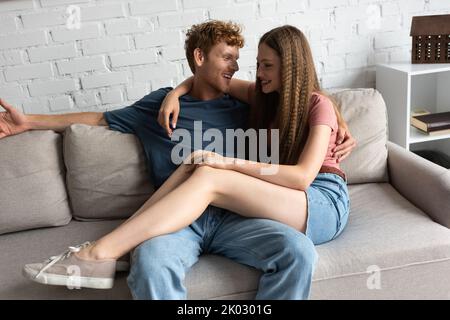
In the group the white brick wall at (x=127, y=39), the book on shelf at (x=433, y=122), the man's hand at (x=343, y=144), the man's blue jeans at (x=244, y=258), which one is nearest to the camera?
the man's blue jeans at (x=244, y=258)

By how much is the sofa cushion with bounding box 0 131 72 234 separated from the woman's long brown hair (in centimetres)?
86

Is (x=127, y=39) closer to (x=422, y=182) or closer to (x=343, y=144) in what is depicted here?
(x=343, y=144)

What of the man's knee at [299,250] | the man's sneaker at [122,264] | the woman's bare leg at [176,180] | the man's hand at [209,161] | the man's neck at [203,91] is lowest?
the man's sneaker at [122,264]

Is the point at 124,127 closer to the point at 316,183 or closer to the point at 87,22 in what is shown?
the point at 87,22

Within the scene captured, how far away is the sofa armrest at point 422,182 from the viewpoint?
1.53 meters

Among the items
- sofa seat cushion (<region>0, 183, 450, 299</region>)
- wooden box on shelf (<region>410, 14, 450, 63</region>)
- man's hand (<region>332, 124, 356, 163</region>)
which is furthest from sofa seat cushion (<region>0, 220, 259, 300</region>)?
wooden box on shelf (<region>410, 14, 450, 63</region>)

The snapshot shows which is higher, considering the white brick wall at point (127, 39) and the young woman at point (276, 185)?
the white brick wall at point (127, 39)

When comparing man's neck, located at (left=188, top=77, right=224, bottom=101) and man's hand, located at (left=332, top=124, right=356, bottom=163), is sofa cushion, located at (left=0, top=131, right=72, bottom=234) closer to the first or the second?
man's neck, located at (left=188, top=77, right=224, bottom=101)

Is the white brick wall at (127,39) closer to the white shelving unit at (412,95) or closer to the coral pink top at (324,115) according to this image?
the white shelving unit at (412,95)

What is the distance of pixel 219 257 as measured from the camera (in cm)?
144

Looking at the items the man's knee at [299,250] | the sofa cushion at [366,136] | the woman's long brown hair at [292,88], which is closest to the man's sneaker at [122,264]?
the man's knee at [299,250]

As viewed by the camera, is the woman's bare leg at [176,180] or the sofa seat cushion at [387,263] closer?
the sofa seat cushion at [387,263]

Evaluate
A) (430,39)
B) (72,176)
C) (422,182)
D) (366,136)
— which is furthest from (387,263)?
(430,39)
